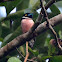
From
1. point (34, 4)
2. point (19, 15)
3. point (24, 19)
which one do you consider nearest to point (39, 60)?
point (34, 4)

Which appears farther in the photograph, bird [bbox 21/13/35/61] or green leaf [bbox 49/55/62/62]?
bird [bbox 21/13/35/61]

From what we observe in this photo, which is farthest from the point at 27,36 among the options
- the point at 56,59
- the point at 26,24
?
the point at 26,24

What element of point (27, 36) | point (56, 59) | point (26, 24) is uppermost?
point (26, 24)

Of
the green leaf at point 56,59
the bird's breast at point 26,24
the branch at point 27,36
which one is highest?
the bird's breast at point 26,24

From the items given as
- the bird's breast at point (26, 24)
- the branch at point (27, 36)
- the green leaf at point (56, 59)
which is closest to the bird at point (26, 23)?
the bird's breast at point (26, 24)

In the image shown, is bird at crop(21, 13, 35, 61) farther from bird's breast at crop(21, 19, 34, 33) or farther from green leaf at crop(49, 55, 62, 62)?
green leaf at crop(49, 55, 62, 62)

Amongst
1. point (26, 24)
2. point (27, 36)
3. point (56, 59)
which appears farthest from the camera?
point (26, 24)

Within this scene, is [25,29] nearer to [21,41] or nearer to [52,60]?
[21,41]

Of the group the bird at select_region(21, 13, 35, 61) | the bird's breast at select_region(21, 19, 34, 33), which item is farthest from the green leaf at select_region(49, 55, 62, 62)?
the bird's breast at select_region(21, 19, 34, 33)

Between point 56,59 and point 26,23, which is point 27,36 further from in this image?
point 26,23

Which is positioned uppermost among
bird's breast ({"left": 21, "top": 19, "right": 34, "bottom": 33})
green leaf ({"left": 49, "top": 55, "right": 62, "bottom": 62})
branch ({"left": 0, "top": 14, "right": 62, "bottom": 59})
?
bird's breast ({"left": 21, "top": 19, "right": 34, "bottom": 33})

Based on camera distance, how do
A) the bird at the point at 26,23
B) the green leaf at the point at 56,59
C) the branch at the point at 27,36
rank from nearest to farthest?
the green leaf at the point at 56,59
the branch at the point at 27,36
the bird at the point at 26,23

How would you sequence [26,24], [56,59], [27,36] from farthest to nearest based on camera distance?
[26,24], [27,36], [56,59]

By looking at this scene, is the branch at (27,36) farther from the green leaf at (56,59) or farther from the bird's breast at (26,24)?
the bird's breast at (26,24)
